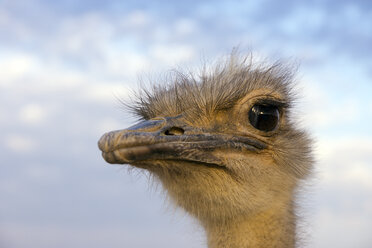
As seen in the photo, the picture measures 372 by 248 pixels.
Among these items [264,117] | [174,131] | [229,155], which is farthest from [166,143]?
[264,117]

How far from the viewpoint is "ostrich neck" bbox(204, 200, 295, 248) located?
3744 mm

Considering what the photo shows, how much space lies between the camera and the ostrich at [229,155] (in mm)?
3412

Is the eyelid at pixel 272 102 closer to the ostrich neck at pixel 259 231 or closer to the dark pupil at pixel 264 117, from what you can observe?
the dark pupil at pixel 264 117

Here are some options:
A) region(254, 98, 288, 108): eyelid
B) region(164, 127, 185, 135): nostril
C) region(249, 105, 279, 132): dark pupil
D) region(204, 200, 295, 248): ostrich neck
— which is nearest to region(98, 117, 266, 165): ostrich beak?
region(164, 127, 185, 135): nostril

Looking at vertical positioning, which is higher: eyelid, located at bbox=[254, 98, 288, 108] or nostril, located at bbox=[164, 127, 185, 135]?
eyelid, located at bbox=[254, 98, 288, 108]

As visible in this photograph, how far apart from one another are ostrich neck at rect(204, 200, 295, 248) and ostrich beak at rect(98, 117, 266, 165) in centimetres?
42

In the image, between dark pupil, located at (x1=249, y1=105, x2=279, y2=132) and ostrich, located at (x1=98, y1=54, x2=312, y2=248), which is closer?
ostrich, located at (x1=98, y1=54, x2=312, y2=248)

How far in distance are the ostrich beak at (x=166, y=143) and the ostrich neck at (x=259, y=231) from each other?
42 cm

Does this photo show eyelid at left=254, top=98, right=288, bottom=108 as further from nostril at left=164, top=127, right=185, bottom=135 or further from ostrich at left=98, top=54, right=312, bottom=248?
nostril at left=164, top=127, right=185, bottom=135

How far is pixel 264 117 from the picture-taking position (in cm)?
387

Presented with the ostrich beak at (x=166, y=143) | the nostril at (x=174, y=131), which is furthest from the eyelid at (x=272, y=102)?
the nostril at (x=174, y=131)

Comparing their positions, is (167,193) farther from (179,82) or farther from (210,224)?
(179,82)

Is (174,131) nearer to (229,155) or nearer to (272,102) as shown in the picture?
(229,155)

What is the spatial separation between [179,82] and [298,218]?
123cm
